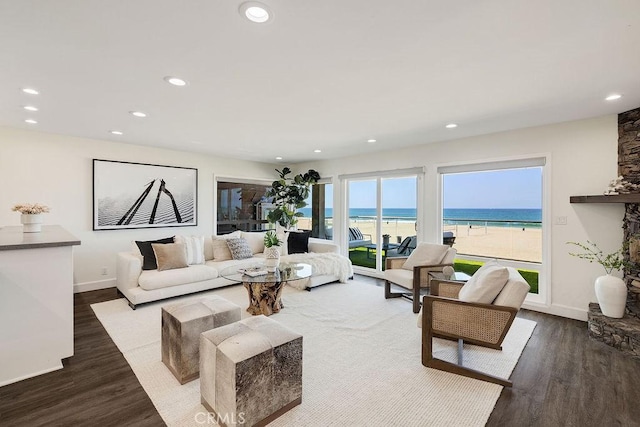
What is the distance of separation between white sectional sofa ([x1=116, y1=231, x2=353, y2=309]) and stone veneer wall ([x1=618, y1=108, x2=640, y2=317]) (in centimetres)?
360

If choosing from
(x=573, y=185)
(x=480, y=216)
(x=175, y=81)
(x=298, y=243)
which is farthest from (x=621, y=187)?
(x=175, y=81)

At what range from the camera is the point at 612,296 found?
119 inches

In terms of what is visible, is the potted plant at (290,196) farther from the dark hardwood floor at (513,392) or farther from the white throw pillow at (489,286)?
the white throw pillow at (489,286)

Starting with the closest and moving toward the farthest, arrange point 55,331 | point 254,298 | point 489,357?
point 55,331, point 489,357, point 254,298

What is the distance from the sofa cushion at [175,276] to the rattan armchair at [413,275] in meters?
2.67

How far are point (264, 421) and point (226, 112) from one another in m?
3.02

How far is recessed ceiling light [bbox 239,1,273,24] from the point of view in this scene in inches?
62.1

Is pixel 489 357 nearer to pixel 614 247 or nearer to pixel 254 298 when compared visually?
pixel 614 247

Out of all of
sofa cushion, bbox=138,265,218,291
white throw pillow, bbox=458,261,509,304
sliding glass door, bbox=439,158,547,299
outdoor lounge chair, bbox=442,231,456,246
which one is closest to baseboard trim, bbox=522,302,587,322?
sliding glass door, bbox=439,158,547,299

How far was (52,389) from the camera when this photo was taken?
2.18 meters

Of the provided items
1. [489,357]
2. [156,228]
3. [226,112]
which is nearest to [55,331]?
[226,112]

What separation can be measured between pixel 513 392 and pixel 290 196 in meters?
5.34

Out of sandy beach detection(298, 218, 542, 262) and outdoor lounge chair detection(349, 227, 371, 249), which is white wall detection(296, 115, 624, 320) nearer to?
sandy beach detection(298, 218, 542, 262)

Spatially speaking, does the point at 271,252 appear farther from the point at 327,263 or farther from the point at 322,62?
the point at 322,62
